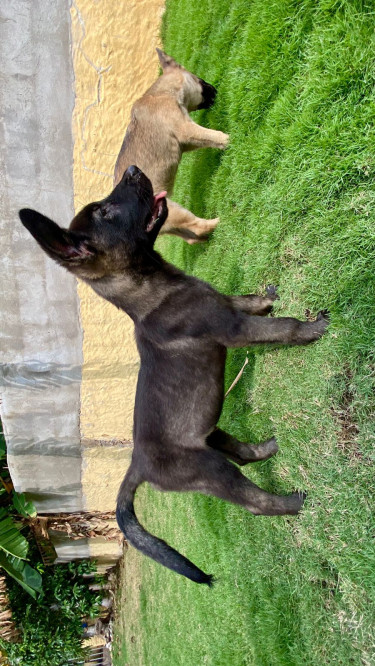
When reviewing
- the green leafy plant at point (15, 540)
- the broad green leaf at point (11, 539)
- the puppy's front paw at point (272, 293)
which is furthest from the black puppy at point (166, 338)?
the broad green leaf at point (11, 539)

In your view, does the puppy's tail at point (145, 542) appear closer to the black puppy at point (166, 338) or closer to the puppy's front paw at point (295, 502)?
the black puppy at point (166, 338)

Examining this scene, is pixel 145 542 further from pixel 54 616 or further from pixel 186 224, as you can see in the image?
pixel 54 616

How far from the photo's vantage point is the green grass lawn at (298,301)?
2916 mm

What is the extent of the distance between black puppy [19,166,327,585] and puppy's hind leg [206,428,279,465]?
1.31 feet

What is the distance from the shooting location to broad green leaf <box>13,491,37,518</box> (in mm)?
8352

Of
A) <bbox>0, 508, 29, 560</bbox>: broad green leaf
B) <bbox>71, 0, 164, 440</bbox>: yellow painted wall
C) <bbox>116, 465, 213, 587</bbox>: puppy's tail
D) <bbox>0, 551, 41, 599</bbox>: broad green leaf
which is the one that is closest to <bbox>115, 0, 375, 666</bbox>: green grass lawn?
<bbox>116, 465, 213, 587</bbox>: puppy's tail

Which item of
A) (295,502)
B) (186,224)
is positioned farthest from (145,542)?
(186,224)

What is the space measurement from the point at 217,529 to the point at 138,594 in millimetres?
4690

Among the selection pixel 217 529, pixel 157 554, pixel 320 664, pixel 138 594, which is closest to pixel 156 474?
pixel 157 554

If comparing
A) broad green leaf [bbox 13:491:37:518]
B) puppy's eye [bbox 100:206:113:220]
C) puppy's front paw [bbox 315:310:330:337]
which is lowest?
broad green leaf [bbox 13:491:37:518]

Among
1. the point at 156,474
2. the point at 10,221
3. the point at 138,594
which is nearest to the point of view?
the point at 156,474

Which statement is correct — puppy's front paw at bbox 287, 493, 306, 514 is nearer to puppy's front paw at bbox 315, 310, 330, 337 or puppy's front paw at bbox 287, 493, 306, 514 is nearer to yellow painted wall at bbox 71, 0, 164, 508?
puppy's front paw at bbox 315, 310, 330, 337

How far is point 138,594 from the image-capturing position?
30.5 ft

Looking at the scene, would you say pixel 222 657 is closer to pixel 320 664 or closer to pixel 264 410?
pixel 320 664
